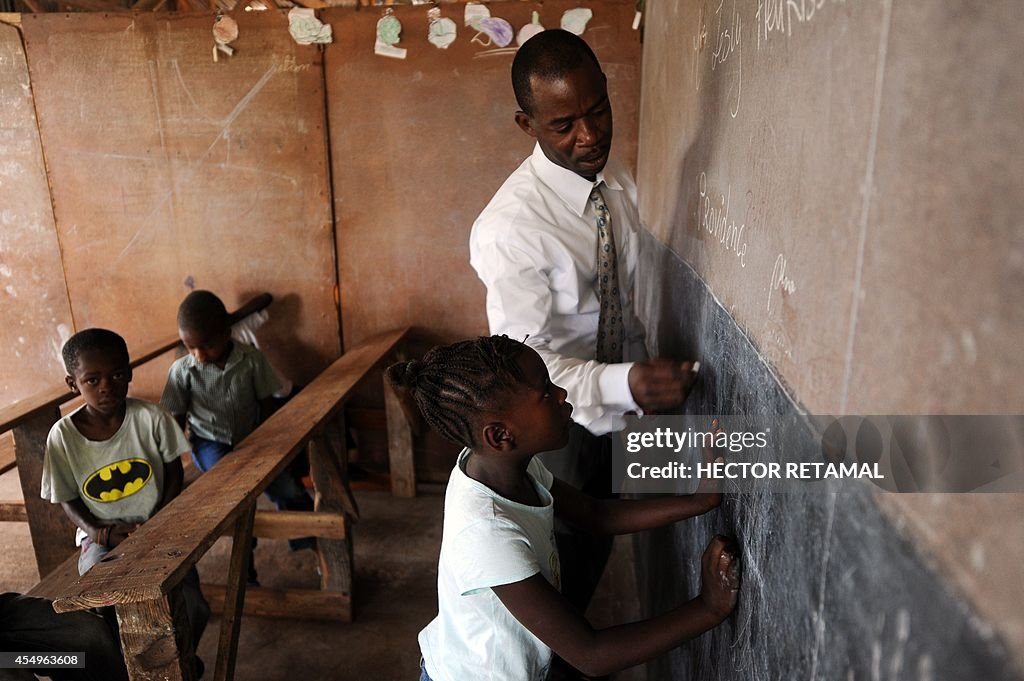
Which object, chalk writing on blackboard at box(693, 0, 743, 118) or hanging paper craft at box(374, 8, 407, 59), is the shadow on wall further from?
hanging paper craft at box(374, 8, 407, 59)

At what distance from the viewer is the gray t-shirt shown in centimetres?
214

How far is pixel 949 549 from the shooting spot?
17.4 inches

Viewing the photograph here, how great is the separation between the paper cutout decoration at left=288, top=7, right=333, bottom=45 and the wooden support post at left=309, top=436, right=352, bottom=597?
6.28 ft

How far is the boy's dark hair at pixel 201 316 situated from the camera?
287 cm

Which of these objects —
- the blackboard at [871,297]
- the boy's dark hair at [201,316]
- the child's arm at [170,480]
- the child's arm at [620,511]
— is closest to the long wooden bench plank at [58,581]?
the child's arm at [170,480]

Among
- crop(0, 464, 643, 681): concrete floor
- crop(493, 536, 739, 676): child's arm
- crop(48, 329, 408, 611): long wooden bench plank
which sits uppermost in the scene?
crop(493, 536, 739, 676): child's arm

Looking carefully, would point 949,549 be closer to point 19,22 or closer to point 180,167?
point 180,167

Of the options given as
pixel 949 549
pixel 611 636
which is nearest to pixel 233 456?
pixel 611 636

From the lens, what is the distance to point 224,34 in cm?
333

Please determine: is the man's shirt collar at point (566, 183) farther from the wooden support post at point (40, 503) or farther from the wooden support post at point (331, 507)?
the wooden support post at point (40, 503)

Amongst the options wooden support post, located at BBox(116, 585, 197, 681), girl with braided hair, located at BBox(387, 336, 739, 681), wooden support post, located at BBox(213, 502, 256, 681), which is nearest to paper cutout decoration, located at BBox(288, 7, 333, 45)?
wooden support post, located at BBox(213, 502, 256, 681)

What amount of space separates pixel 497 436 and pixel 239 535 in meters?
1.22

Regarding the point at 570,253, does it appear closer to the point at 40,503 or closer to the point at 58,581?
the point at 58,581

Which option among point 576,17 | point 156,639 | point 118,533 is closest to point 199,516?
Answer: point 156,639
